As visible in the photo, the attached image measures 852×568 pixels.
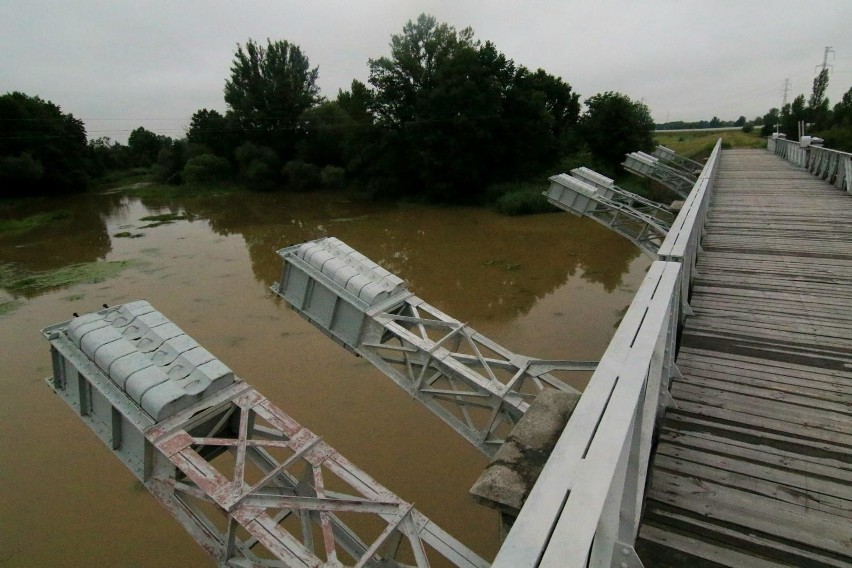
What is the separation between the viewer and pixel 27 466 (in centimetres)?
698

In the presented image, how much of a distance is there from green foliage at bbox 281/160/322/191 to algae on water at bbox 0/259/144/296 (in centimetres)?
2205

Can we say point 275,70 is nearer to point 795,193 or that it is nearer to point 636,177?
point 636,177

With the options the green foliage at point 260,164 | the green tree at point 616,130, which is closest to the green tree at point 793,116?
the green tree at point 616,130

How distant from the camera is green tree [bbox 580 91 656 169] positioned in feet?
103

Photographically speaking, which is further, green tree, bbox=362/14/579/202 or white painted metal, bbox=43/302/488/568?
green tree, bbox=362/14/579/202

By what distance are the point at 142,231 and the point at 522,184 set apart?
23029 mm

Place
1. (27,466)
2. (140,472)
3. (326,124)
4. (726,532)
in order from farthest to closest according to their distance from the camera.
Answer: (326,124), (27,466), (140,472), (726,532)

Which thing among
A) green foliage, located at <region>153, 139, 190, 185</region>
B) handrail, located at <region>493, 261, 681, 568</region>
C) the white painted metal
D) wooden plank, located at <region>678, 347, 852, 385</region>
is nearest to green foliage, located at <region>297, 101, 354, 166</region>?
green foliage, located at <region>153, 139, 190, 185</region>

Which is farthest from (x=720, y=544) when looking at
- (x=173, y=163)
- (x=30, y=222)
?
(x=173, y=163)

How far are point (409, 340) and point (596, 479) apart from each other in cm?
375

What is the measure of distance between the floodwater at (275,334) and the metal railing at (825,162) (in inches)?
220

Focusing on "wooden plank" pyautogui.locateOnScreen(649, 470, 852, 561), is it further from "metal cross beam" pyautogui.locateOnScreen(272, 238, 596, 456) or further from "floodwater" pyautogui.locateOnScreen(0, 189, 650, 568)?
"floodwater" pyautogui.locateOnScreen(0, 189, 650, 568)

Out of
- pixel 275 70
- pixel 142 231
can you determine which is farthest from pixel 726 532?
pixel 275 70

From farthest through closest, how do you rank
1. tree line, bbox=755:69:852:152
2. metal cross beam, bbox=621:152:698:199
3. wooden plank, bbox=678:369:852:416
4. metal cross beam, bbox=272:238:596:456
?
tree line, bbox=755:69:852:152
metal cross beam, bbox=621:152:698:199
metal cross beam, bbox=272:238:596:456
wooden plank, bbox=678:369:852:416
